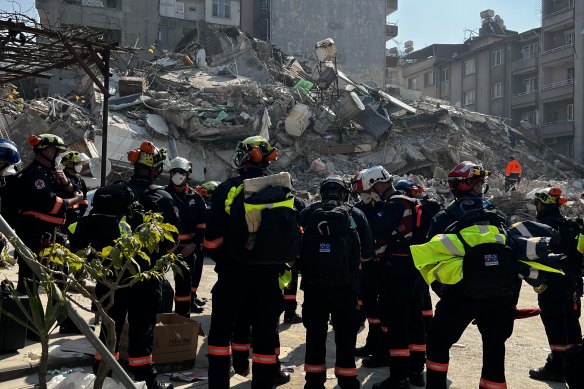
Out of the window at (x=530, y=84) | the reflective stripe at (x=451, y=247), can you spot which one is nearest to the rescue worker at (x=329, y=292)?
the reflective stripe at (x=451, y=247)

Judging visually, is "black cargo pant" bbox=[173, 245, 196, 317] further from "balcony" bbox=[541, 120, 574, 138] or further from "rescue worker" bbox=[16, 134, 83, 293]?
"balcony" bbox=[541, 120, 574, 138]

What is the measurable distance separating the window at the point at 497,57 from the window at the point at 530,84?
2.46 metres

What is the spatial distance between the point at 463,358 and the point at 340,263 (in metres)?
2.64

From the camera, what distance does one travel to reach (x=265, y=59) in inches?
1230

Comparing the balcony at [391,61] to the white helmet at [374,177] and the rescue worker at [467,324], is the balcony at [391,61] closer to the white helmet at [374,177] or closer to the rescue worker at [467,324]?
the white helmet at [374,177]

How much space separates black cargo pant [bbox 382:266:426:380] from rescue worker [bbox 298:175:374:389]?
0.69m

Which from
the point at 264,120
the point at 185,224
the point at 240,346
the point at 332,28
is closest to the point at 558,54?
the point at 332,28

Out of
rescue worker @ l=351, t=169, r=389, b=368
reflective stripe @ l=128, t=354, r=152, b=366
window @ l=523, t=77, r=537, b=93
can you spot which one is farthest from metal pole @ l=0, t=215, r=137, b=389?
window @ l=523, t=77, r=537, b=93

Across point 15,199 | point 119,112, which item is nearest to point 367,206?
point 15,199

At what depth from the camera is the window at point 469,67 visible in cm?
5033

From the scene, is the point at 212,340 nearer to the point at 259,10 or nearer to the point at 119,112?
the point at 119,112

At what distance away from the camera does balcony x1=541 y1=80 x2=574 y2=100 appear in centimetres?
4138

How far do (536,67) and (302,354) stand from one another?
4208 cm

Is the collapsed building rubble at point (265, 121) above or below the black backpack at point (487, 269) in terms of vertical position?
above
